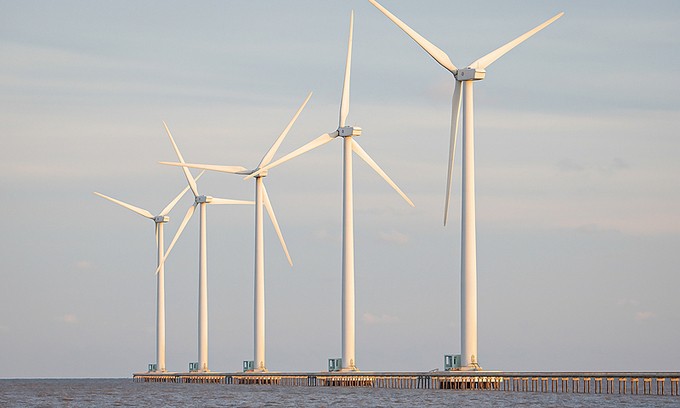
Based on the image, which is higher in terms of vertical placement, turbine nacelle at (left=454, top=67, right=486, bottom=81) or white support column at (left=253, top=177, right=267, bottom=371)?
turbine nacelle at (left=454, top=67, right=486, bottom=81)

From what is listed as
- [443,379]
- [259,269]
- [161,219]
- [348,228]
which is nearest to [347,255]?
[348,228]

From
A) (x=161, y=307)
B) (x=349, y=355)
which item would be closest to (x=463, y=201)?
(x=349, y=355)

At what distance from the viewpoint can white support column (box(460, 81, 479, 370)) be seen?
95.2 metres

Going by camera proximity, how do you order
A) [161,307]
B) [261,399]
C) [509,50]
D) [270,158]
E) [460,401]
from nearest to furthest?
[460,401] < [509,50] < [261,399] < [270,158] < [161,307]

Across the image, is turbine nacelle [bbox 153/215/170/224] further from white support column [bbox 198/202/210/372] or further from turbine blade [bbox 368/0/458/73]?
turbine blade [bbox 368/0/458/73]

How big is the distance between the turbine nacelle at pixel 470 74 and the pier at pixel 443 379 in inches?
862

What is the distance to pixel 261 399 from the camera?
10675cm

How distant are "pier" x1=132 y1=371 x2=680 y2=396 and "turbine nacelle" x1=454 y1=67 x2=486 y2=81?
21.9 meters

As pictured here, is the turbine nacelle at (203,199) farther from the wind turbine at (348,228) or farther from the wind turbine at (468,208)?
the wind turbine at (468,208)

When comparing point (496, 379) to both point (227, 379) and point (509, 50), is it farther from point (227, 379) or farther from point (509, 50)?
point (227, 379)

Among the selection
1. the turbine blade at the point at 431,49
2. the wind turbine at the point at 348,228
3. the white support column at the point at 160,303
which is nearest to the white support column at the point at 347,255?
the wind turbine at the point at 348,228

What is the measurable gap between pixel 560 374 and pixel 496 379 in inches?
191

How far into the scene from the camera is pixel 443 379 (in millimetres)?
101688

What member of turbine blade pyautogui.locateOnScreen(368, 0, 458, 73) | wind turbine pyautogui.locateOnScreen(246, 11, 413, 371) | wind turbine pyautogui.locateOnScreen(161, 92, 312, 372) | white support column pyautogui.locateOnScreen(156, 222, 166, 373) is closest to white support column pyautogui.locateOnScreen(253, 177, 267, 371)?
wind turbine pyautogui.locateOnScreen(161, 92, 312, 372)
